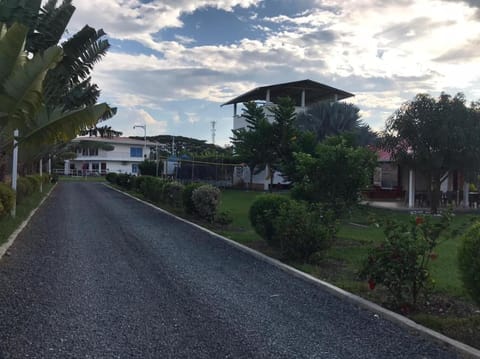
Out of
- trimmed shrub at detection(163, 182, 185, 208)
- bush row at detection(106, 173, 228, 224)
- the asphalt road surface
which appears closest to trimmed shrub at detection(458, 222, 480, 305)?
the asphalt road surface

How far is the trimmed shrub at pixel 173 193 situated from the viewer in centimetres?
1834

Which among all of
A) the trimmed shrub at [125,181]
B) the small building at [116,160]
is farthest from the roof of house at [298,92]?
the small building at [116,160]

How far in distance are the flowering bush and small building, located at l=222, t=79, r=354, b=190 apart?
→ 2888 cm

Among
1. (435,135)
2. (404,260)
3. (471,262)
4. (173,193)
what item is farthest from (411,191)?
(471,262)

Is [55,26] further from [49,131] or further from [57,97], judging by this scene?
[49,131]

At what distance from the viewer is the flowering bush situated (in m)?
5.79

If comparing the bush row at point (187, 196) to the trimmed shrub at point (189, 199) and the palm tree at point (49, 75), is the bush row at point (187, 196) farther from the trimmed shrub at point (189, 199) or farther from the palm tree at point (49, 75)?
the palm tree at point (49, 75)

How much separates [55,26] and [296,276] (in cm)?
1269

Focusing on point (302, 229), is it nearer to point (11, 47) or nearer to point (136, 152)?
point (11, 47)

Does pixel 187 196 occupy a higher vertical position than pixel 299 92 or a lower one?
lower

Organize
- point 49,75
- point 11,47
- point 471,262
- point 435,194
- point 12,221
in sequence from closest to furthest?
point 471,262 < point 11,47 < point 12,221 < point 49,75 < point 435,194

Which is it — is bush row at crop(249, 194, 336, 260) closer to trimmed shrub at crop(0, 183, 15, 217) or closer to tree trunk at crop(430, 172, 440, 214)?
trimmed shrub at crop(0, 183, 15, 217)

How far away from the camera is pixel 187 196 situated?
15961 millimetres

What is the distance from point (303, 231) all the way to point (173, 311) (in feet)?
11.3
